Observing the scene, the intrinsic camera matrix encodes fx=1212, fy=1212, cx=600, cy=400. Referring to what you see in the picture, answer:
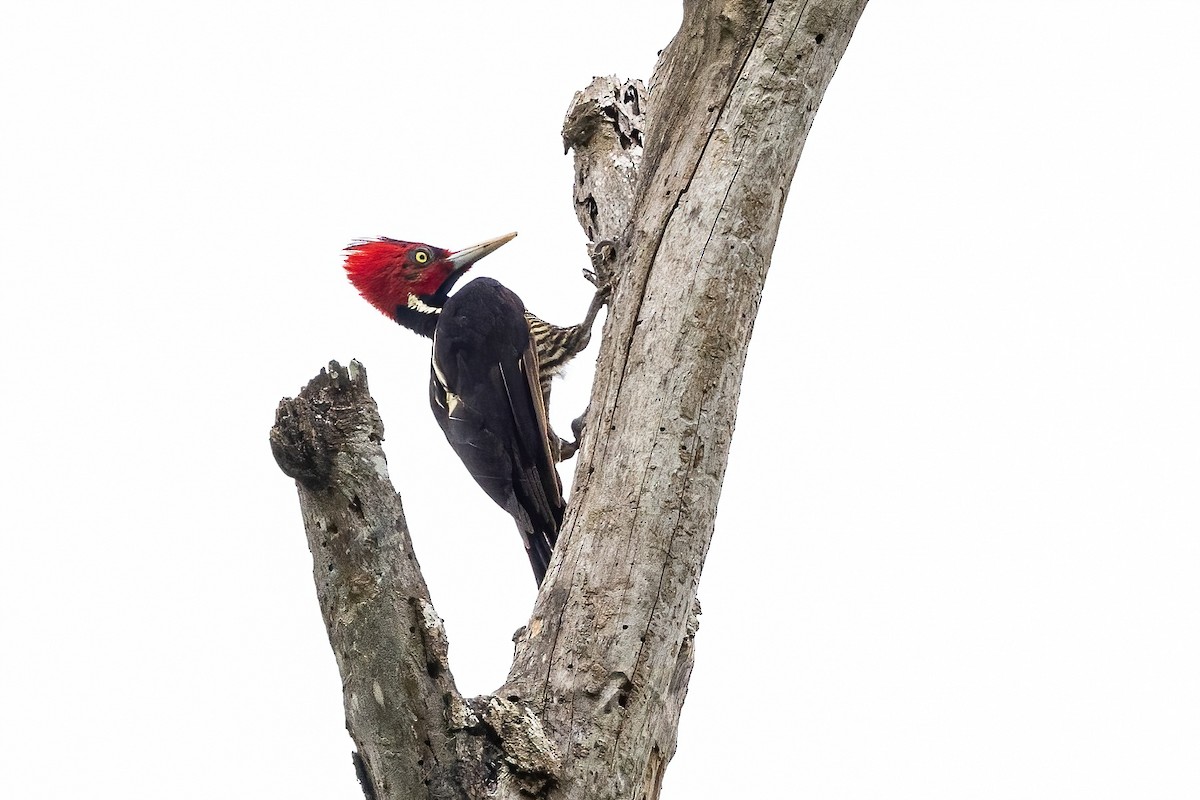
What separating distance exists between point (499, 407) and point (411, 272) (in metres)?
1.11

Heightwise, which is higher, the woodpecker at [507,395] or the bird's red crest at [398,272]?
the bird's red crest at [398,272]

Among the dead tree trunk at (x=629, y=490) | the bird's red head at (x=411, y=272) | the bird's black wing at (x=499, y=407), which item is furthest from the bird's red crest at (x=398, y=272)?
the dead tree trunk at (x=629, y=490)

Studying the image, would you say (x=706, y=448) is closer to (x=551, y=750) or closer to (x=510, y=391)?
(x=551, y=750)

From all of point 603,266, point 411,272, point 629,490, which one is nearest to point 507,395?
point 603,266

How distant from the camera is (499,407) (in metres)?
4.54

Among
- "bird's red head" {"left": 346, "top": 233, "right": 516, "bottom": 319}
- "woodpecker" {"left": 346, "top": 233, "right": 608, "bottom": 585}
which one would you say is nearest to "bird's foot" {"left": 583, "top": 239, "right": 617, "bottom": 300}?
"woodpecker" {"left": 346, "top": 233, "right": 608, "bottom": 585}

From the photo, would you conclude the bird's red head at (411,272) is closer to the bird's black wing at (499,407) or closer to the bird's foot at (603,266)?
the bird's black wing at (499,407)

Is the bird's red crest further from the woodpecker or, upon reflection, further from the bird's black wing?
the bird's black wing

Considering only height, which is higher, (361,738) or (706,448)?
(706,448)

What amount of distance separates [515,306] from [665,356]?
1624 millimetres

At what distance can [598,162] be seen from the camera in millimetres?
4629

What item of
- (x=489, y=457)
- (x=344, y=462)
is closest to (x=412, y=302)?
(x=489, y=457)

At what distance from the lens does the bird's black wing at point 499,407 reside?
443 cm

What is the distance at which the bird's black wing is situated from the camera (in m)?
4.43
